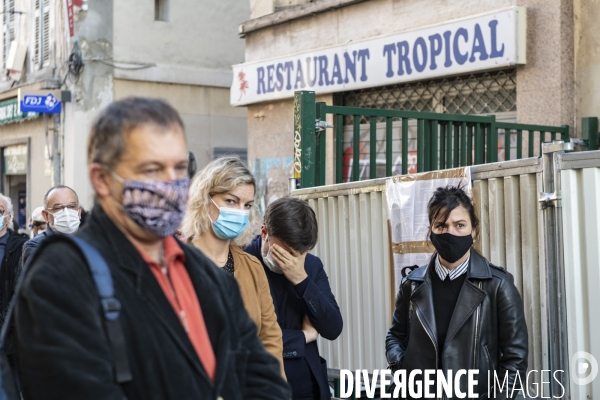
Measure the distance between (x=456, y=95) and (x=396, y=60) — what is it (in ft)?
2.69

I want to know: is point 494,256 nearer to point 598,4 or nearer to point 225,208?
point 225,208

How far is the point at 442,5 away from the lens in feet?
31.4

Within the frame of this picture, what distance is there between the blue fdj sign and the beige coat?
48.8 feet

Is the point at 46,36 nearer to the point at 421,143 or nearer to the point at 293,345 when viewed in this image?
the point at 421,143

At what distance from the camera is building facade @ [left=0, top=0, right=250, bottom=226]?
57.0 feet

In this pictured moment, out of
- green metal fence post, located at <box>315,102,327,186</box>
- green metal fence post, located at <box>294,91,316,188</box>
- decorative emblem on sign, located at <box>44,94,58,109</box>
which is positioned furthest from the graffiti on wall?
decorative emblem on sign, located at <box>44,94,58,109</box>

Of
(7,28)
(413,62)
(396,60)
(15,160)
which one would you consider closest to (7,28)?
(7,28)

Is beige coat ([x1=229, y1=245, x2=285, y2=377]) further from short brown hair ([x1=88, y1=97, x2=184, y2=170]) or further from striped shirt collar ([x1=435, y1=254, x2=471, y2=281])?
short brown hair ([x1=88, y1=97, x2=184, y2=170])

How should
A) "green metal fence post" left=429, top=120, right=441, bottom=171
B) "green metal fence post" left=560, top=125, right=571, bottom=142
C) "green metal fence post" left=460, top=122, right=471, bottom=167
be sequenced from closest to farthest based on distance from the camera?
"green metal fence post" left=429, top=120, right=441, bottom=171 < "green metal fence post" left=460, top=122, right=471, bottom=167 < "green metal fence post" left=560, top=125, right=571, bottom=142

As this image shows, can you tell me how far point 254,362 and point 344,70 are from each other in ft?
27.9

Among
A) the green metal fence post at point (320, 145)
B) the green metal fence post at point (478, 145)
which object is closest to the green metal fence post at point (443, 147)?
the green metal fence post at point (478, 145)

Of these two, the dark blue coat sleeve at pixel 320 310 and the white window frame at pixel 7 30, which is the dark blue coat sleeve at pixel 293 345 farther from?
the white window frame at pixel 7 30

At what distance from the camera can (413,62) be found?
31.7 ft

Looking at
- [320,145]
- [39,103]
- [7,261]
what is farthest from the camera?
[39,103]
